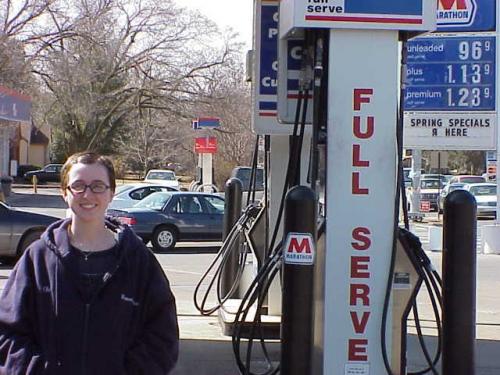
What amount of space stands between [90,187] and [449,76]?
38.6 feet

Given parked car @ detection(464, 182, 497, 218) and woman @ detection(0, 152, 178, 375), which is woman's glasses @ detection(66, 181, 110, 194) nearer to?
woman @ detection(0, 152, 178, 375)

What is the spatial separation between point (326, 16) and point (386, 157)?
897 millimetres

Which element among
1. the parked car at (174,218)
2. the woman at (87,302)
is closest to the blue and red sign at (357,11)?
the woman at (87,302)

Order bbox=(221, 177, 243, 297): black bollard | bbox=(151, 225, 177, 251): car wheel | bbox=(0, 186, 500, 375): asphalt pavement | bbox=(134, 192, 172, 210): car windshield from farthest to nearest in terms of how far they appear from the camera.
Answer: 1. bbox=(134, 192, 172, 210): car windshield
2. bbox=(151, 225, 177, 251): car wheel
3. bbox=(221, 177, 243, 297): black bollard
4. bbox=(0, 186, 500, 375): asphalt pavement

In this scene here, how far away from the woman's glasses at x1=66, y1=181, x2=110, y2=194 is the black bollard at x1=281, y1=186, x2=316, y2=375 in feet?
5.85

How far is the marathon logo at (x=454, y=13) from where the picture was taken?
448 inches

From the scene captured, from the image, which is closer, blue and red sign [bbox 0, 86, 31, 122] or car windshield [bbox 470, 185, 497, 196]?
blue and red sign [bbox 0, 86, 31, 122]

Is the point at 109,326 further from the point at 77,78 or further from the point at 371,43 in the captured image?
the point at 77,78

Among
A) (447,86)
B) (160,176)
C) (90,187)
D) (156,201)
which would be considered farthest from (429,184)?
(90,187)

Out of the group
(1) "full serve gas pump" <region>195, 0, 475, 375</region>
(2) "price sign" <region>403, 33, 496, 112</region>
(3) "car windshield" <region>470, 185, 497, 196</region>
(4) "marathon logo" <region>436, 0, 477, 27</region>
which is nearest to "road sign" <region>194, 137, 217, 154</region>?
(3) "car windshield" <region>470, 185, 497, 196</region>

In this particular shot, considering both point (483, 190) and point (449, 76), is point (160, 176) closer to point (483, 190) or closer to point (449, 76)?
point (483, 190)

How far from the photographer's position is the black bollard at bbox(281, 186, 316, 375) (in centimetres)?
510

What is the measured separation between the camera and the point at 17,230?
16031mm

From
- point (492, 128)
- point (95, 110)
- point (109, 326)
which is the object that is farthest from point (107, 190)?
point (95, 110)
